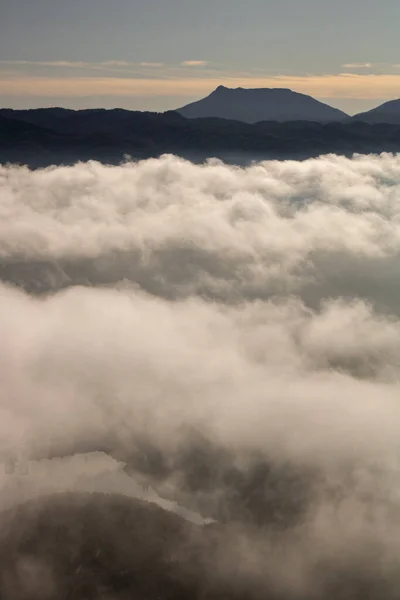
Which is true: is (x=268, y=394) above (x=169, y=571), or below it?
above

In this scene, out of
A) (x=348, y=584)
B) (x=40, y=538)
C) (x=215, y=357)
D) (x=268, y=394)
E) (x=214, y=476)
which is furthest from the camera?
(x=215, y=357)

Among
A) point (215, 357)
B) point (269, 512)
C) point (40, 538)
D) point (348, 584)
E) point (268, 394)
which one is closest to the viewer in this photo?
point (348, 584)

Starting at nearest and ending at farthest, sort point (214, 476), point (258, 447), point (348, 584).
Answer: point (348, 584) < point (214, 476) < point (258, 447)

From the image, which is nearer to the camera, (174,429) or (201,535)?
(201,535)

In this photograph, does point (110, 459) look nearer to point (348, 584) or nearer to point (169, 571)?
point (169, 571)

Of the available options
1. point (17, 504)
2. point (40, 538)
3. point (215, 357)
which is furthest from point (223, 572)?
point (215, 357)

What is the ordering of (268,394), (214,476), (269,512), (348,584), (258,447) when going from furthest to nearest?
(268,394), (258,447), (214,476), (269,512), (348,584)

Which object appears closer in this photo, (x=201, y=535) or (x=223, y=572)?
(x=223, y=572)

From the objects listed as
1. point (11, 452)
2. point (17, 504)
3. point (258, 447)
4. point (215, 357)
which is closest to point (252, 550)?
point (258, 447)

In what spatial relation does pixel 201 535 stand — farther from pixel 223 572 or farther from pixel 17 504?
pixel 17 504
